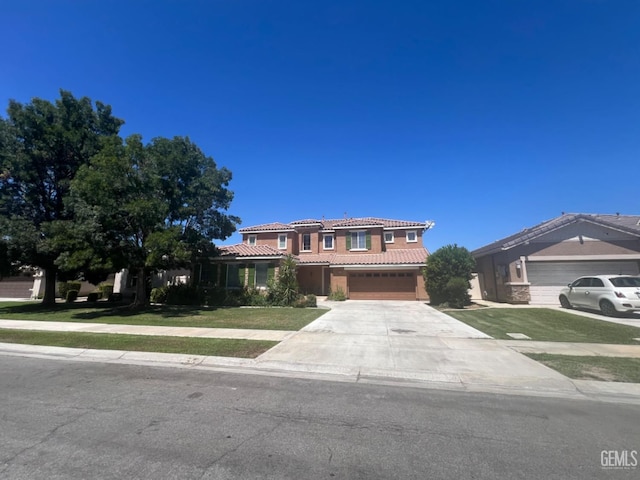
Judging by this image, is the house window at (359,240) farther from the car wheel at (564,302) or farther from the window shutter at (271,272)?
the car wheel at (564,302)

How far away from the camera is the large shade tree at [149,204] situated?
15.5 m

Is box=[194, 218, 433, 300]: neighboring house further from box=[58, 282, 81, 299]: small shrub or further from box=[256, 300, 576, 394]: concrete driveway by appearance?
box=[58, 282, 81, 299]: small shrub

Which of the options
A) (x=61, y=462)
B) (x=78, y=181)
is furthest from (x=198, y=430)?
(x=78, y=181)

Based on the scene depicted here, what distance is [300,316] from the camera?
580 inches

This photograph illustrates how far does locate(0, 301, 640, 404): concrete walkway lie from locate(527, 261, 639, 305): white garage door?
10.1 m

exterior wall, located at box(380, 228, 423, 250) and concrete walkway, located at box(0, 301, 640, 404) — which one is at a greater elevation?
exterior wall, located at box(380, 228, 423, 250)

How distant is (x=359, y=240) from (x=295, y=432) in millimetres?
24382

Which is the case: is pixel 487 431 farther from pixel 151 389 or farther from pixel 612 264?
pixel 612 264

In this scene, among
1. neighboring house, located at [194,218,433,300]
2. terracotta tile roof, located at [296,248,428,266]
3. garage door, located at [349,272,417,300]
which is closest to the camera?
neighboring house, located at [194,218,433,300]

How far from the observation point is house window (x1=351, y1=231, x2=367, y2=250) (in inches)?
1091

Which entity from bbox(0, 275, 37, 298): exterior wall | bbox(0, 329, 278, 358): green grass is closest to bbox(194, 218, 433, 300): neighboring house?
bbox(0, 329, 278, 358): green grass

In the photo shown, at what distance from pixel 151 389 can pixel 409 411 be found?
453cm

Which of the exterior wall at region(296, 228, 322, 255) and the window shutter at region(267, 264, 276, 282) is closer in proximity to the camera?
the window shutter at region(267, 264, 276, 282)

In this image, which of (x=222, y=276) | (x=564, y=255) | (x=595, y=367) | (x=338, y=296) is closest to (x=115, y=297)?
(x=222, y=276)
